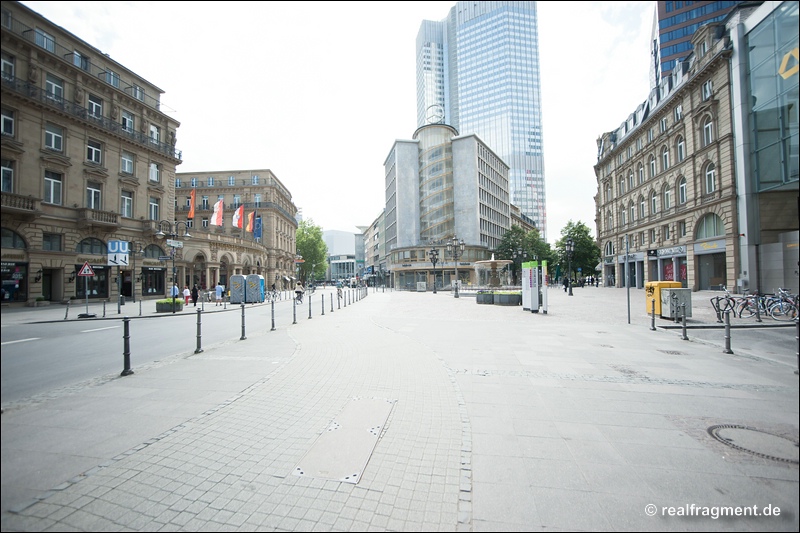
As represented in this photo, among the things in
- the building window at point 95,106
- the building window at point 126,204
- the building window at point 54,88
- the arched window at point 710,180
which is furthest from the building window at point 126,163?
Result: the arched window at point 710,180

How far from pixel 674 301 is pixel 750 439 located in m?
11.8

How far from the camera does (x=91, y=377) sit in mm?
6133

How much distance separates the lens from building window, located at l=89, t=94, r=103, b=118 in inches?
196

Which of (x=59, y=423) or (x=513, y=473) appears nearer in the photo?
(x=513, y=473)

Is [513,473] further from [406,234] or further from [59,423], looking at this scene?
[406,234]

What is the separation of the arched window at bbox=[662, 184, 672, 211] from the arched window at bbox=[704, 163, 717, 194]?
6.63 meters

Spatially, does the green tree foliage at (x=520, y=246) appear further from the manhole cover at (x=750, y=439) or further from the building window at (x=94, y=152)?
the building window at (x=94, y=152)

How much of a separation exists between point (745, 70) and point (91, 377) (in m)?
10.0

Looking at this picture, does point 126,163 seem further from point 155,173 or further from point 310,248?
point 310,248

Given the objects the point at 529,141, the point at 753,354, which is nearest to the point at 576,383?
the point at 753,354

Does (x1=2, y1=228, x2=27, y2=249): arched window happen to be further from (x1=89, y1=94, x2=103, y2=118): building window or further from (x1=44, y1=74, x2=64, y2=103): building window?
(x1=89, y1=94, x2=103, y2=118): building window

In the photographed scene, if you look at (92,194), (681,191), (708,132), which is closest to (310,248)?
(681,191)

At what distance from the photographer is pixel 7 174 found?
264 centimetres

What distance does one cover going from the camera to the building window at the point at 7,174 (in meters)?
2.43
